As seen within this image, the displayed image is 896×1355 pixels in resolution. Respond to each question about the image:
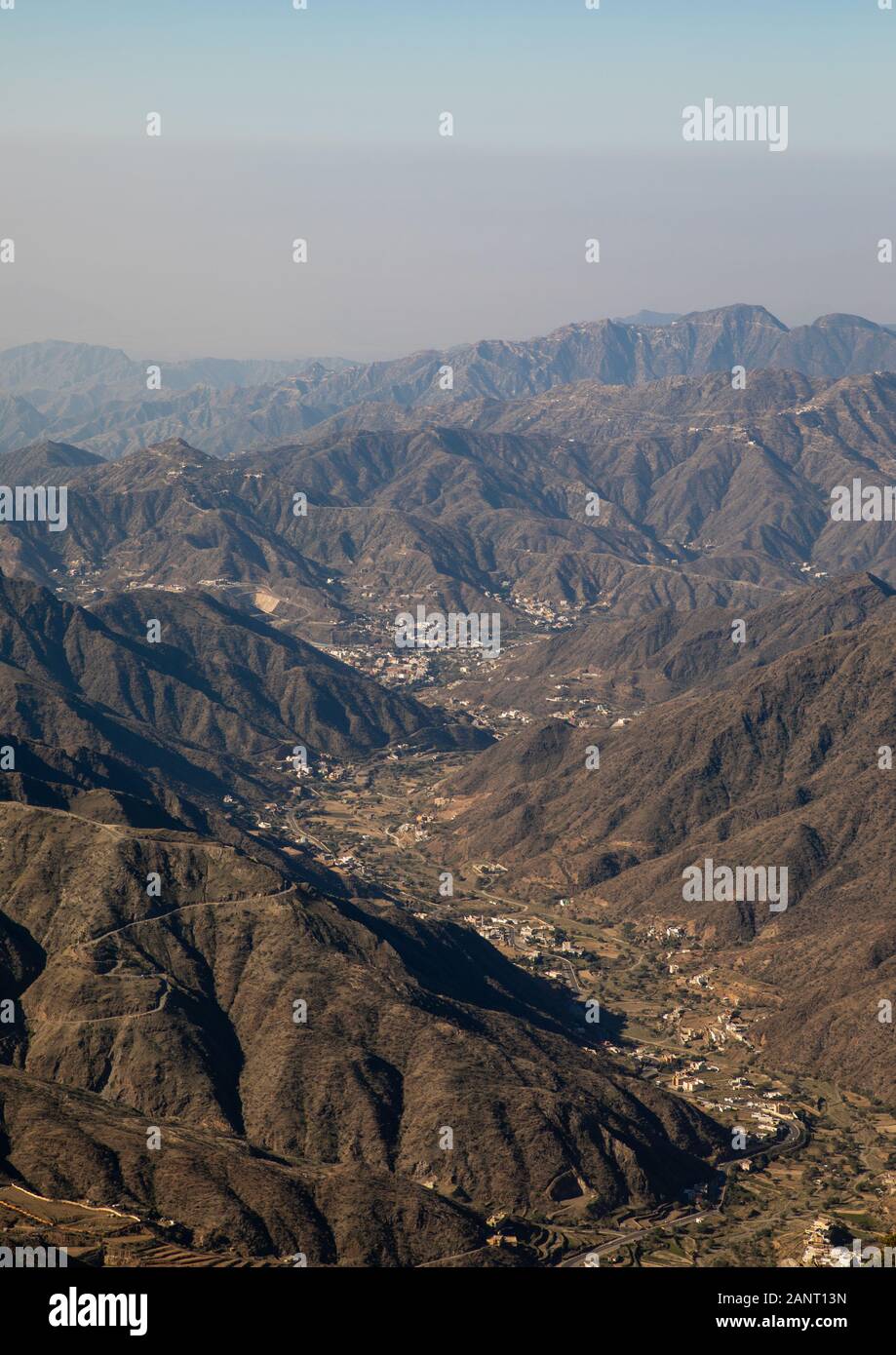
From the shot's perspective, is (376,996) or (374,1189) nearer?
(374,1189)

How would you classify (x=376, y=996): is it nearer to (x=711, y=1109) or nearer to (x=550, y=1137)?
(x=550, y=1137)

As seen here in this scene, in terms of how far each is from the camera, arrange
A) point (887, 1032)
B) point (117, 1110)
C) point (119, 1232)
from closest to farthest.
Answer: point (119, 1232)
point (117, 1110)
point (887, 1032)

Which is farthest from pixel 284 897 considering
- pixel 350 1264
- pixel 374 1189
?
pixel 350 1264

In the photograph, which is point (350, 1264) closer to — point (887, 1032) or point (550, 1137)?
point (550, 1137)

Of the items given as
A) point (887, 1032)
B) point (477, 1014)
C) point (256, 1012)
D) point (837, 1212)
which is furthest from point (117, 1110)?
point (887, 1032)
